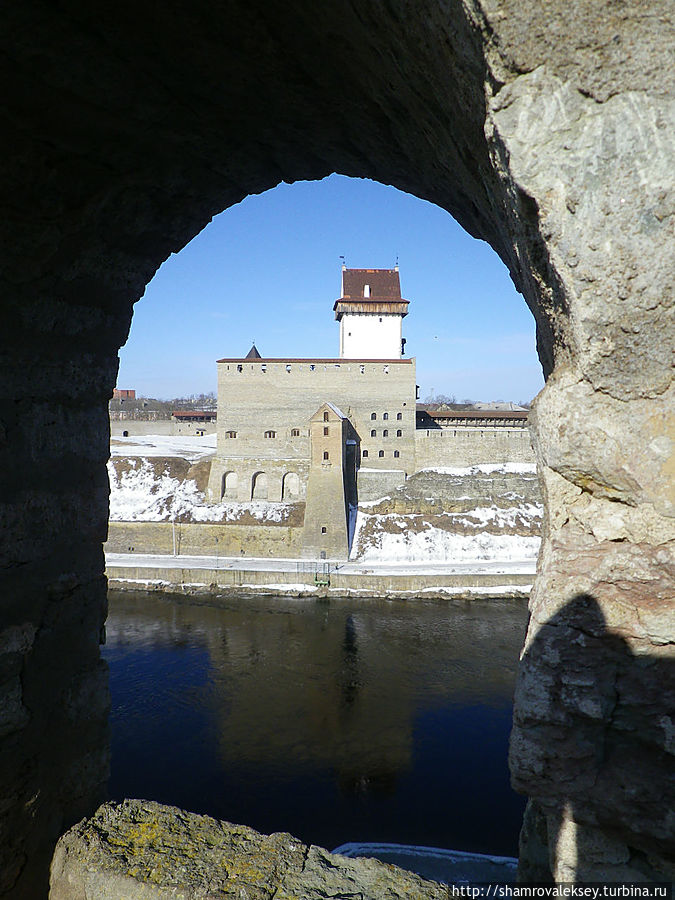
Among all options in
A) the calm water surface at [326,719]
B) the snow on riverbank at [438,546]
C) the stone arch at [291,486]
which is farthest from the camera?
the stone arch at [291,486]

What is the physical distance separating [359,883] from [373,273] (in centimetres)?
3660

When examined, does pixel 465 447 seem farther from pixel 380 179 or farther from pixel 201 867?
pixel 201 867

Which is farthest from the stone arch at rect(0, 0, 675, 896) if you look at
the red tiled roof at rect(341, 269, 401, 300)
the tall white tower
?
the red tiled roof at rect(341, 269, 401, 300)

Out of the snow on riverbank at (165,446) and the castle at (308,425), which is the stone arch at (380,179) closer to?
the castle at (308,425)

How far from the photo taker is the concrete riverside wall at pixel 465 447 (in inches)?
1135

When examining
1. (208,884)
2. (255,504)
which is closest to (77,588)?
(208,884)

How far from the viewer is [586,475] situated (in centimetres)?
156

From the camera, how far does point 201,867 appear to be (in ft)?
7.86

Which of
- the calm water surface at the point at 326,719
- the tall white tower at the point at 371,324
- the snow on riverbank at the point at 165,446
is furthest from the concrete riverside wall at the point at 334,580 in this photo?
the tall white tower at the point at 371,324

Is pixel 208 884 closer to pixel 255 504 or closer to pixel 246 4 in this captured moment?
pixel 246 4

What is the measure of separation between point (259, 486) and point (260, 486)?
0.05 metres

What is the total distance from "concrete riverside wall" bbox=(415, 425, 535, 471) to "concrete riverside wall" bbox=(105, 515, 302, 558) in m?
8.44

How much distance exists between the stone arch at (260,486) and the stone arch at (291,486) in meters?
0.87

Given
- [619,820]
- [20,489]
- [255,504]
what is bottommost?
[255,504]
